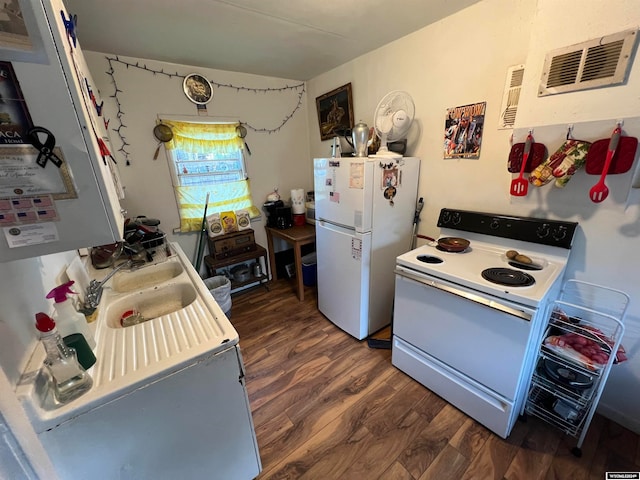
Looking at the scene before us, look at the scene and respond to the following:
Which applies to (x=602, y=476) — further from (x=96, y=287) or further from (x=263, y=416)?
(x=96, y=287)

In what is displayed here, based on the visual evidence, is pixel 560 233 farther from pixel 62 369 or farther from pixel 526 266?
A: pixel 62 369

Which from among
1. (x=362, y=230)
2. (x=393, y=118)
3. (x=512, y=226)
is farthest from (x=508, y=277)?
(x=393, y=118)

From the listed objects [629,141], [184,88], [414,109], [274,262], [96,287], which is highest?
[184,88]

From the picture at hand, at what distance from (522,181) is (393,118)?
956 mm

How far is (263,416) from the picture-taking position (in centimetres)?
158

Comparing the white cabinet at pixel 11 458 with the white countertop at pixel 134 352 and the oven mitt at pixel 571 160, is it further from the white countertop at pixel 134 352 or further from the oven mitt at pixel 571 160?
the oven mitt at pixel 571 160

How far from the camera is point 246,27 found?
174 cm

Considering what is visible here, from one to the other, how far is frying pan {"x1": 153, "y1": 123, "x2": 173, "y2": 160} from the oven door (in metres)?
2.35

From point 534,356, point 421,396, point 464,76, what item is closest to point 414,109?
point 464,76

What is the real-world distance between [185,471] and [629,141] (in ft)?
7.55

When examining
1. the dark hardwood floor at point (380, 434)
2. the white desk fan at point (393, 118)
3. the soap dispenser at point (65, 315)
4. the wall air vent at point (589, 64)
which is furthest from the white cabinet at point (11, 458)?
the wall air vent at point (589, 64)

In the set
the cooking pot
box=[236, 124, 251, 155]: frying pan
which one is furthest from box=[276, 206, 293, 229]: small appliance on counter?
box=[236, 124, 251, 155]: frying pan

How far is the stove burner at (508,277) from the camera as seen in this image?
126 cm

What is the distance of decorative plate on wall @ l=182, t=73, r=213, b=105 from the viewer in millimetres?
2393
